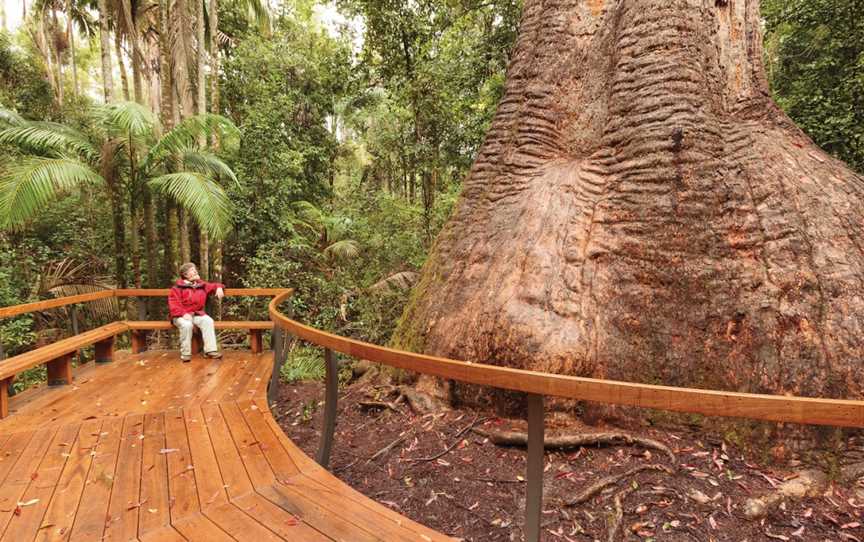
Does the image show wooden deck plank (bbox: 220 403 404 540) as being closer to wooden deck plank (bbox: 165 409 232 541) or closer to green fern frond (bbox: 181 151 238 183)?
wooden deck plank (bbox: 165 409 232 541)

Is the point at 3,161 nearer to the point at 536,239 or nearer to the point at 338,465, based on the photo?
the point at 338,465

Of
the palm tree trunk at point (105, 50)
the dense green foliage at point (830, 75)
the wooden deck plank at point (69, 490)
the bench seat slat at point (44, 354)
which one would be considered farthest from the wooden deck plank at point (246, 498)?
the palm tree trunk at point (105, 50)

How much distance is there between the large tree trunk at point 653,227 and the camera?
293 centimetres

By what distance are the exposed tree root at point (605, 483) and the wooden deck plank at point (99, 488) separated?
2343 millimetres

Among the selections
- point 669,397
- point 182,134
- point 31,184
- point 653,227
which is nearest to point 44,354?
point 31,184

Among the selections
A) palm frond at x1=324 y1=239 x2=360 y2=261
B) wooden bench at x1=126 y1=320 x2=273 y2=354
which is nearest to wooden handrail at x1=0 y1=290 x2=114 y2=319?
wooden bench at x1=126 y1=320 x2=273 y2=354

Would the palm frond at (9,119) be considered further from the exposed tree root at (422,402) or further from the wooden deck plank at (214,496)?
the exposed tree root at (422,402)

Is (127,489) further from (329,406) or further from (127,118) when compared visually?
(127,118)

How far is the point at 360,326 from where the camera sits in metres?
7.65

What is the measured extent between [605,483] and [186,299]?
470 cm

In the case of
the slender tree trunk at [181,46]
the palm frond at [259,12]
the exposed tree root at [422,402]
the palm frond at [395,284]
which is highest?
the palm frond at [259,12]

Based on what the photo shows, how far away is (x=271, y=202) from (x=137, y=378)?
6.39m

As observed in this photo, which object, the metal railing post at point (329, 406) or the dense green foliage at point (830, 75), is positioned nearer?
the metal railing post at point (329, 406)

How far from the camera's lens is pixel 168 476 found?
234cm
